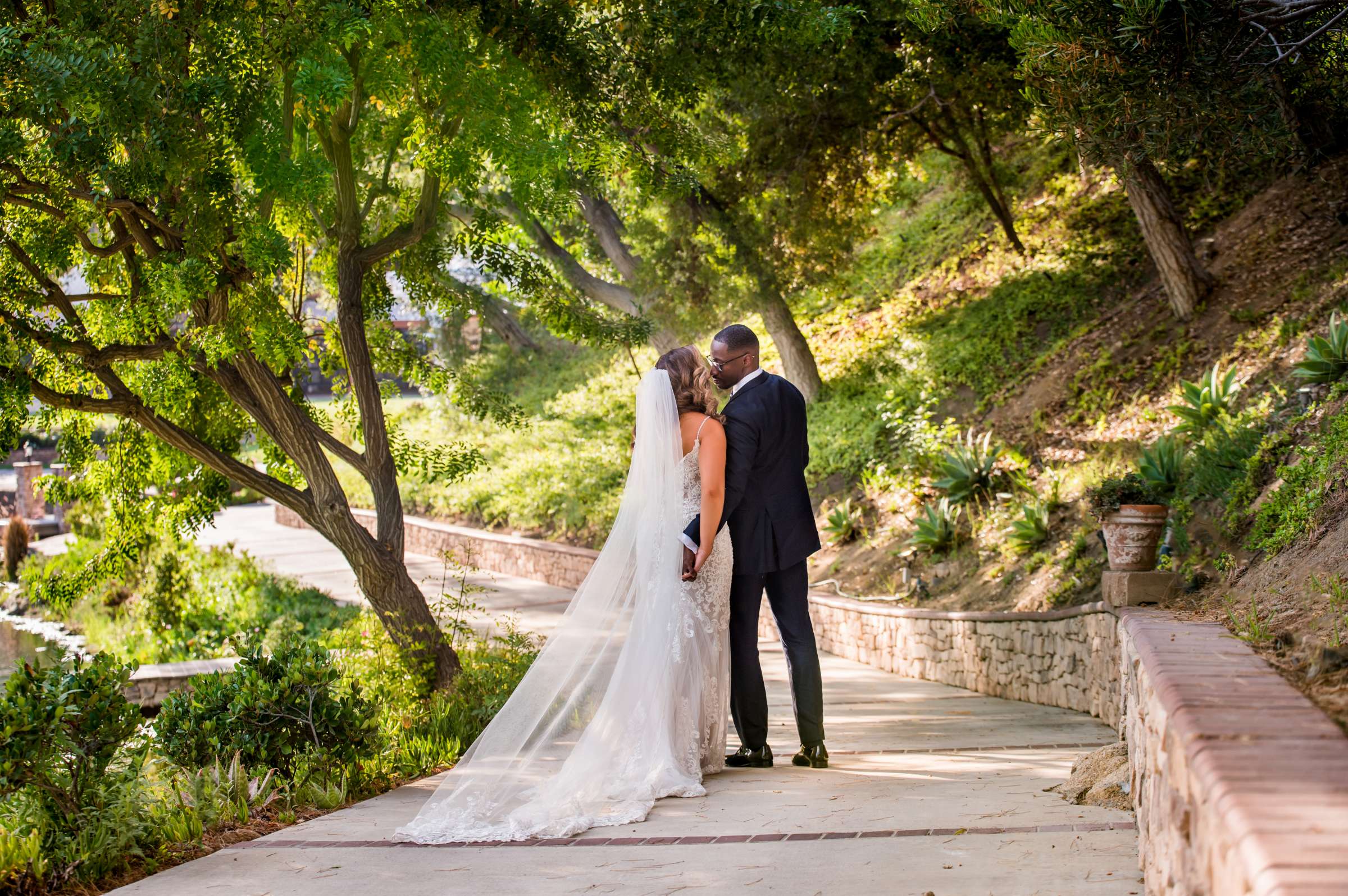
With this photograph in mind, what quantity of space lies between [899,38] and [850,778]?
32.7ft

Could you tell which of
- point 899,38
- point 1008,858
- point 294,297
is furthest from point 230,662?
point 899,38

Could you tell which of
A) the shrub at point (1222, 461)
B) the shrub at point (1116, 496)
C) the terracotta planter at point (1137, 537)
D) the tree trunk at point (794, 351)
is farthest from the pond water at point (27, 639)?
the shrub at point (1222, 461)

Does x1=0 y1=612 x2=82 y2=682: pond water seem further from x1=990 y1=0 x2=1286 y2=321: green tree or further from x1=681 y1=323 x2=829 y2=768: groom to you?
x1=990 y1=0 x2=1286 y2=321: green tree

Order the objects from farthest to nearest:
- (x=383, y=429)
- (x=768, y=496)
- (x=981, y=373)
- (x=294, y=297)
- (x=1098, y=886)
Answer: (x=981, y=373)
(x=294, y=297)
(x=383, y=429)
(x=768, y=496)
(x=1098, y=886)

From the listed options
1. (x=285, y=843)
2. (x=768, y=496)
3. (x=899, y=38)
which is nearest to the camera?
(x=285, y=843)

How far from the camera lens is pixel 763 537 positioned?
5.64 metres

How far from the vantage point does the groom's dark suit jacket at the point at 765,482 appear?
5.57 metres

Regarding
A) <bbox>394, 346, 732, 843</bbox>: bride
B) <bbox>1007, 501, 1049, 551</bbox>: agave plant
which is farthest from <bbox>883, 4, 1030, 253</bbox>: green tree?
<bbox>394, 346, 732, 843</bbox>: bride

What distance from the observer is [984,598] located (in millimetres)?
9867

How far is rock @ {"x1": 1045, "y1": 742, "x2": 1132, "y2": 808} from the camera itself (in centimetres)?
457

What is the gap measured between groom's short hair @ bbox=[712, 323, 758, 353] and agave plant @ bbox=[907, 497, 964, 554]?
19.4 feet

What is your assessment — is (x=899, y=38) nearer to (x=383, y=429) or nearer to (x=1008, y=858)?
(x=383, y=429)

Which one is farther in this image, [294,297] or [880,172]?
[880,172]

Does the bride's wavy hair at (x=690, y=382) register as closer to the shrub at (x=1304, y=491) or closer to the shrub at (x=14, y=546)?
the shrub at (x=1304, y=491)
